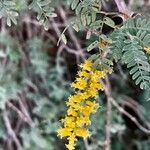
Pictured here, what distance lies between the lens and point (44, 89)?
1435 millimetres

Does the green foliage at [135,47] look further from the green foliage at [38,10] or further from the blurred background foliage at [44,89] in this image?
the blurred background foliage at [44,89]

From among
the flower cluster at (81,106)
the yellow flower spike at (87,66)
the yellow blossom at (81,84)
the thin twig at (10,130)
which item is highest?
the thin twig at (10,130)

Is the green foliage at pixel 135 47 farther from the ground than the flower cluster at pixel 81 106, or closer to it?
farther from the ground

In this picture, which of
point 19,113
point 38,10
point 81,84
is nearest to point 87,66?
Result: point 81,84

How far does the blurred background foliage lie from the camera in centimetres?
136

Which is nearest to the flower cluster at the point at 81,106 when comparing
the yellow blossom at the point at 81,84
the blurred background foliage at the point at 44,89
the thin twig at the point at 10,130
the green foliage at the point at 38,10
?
the yellow blossom at the point at 81,84

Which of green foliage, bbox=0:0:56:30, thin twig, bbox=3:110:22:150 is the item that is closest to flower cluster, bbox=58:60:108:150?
green foliage, bbox=0:0:56:30

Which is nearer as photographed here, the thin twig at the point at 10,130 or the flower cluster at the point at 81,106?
the flower cluster at the point at 81,106

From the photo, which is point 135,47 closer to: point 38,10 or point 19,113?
point 38,10

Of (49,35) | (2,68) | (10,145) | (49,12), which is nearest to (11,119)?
(10,145)

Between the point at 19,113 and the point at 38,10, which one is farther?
the point at 19,113

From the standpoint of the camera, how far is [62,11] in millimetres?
1376

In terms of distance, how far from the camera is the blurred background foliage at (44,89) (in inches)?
53.4

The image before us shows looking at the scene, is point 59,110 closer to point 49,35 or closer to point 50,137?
point 50,137
